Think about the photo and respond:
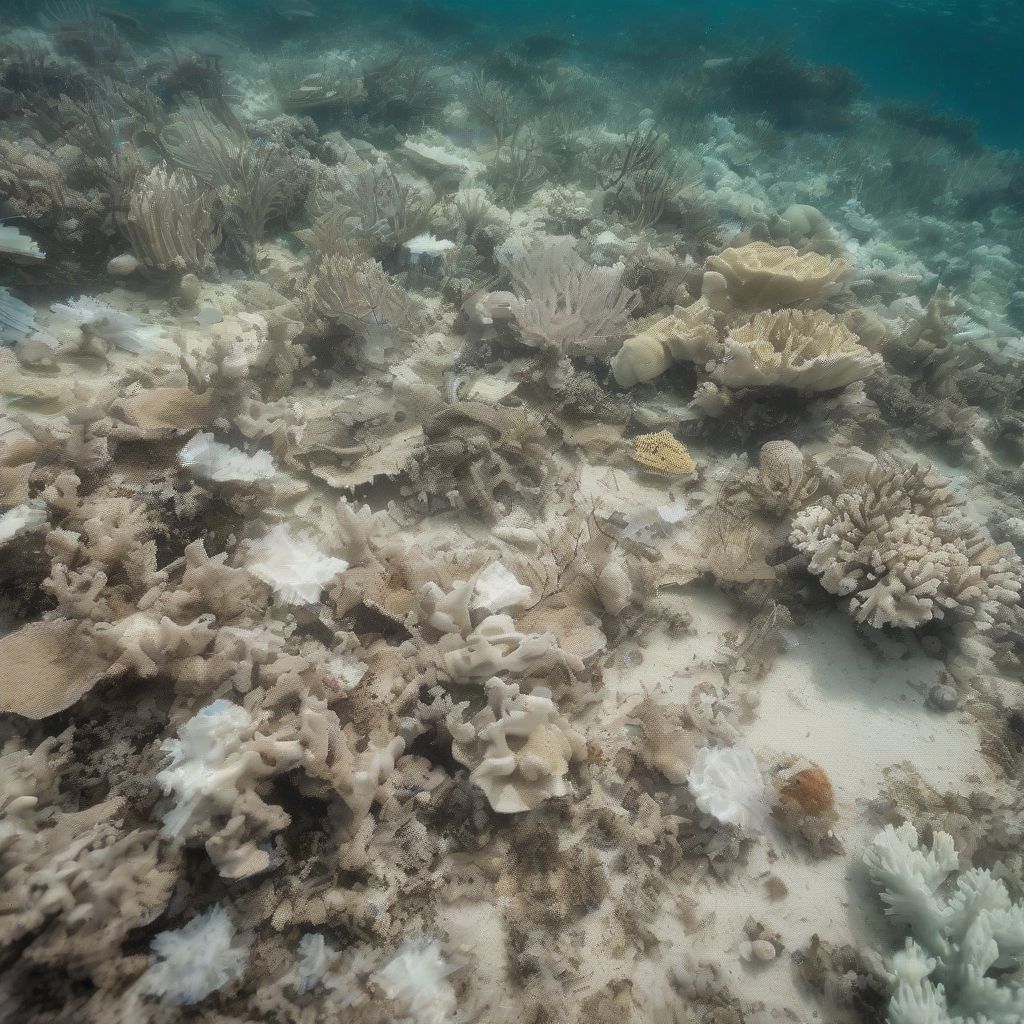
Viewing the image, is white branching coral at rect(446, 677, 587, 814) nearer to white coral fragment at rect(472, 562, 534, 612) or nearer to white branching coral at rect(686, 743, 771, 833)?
white coral fragment at rect(472, 562, 534, 612)

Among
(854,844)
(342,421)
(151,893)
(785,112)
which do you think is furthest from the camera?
(785,112)

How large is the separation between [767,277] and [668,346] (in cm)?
104

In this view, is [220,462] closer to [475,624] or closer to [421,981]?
[475,624]

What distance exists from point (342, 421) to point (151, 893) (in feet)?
8.94

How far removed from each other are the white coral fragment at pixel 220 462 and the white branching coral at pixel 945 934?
12.1 ft

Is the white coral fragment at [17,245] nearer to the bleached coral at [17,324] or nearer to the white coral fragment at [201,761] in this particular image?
the bleached coral at [17,324]

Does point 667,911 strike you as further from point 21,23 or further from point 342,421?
point 21,23

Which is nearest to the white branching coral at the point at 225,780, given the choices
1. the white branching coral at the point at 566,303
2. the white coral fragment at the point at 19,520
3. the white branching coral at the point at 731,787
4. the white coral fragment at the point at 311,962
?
the white coral fragment at the point at 311,962

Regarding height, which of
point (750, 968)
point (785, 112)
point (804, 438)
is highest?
point (785, 112)

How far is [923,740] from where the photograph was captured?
3.08m

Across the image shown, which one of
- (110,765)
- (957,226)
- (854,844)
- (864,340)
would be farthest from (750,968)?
(957,226)

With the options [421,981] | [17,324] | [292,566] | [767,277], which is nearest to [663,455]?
[767,277]

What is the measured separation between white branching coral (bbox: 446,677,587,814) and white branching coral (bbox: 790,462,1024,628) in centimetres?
202

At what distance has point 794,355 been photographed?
407 centimetres
